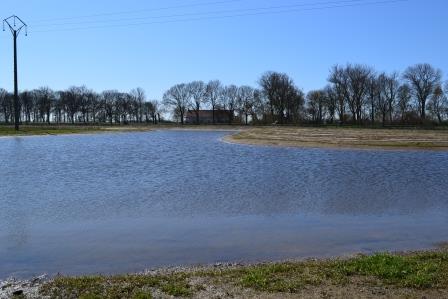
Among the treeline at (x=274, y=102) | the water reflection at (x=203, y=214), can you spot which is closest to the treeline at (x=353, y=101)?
the treeline at (x=274, y=102)

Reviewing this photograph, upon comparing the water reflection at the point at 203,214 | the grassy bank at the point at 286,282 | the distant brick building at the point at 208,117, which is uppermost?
the distant brick building at the point at 208,117

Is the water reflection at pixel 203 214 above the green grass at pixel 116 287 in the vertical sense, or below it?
below

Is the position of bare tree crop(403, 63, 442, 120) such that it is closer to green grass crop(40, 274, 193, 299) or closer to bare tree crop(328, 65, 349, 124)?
bare tree crop(328, 65, 349, 124)

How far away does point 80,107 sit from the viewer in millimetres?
160750

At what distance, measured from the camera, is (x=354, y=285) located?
8.29 m

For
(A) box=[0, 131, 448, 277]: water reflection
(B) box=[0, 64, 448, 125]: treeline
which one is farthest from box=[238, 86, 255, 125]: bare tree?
(A) box=[0, 131, 448, 277]: water reflection

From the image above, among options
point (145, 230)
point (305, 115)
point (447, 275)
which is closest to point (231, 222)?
point (145, 230)

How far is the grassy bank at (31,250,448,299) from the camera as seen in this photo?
26.1 feet

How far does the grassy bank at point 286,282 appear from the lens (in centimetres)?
795

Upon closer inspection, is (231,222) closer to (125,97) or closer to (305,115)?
(305,115)

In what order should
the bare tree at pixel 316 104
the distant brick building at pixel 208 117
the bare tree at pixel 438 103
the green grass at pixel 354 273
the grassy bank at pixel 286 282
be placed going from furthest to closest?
the distant brick building at pixel 208 117, the bare tree at pixel 316 104, the bare tree at pixel 438 103, the green grass at pixel 354 273, the grassy bank at pixel 286 282

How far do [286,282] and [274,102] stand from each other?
135834 mm

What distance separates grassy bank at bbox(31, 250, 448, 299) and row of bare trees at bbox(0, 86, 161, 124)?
156 meters

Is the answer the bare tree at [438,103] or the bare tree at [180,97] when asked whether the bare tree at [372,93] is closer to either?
the bare tree at [438,103]
